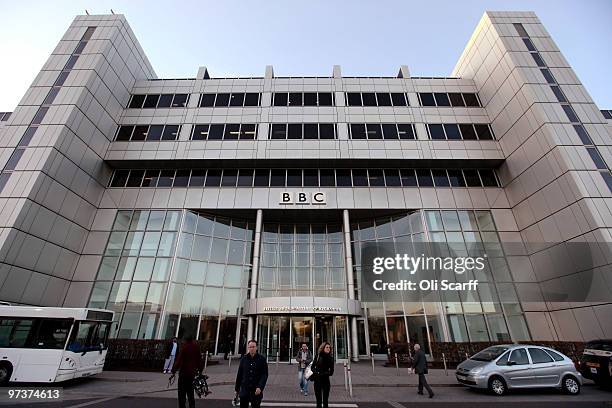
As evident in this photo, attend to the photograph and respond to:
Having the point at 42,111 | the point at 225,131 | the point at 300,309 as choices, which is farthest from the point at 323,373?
the point at 42,111

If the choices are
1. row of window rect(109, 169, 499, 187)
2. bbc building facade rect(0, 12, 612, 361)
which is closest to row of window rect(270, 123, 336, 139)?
bbc building facade rect(0, 12, 612, 361)

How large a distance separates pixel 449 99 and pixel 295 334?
76.0ft

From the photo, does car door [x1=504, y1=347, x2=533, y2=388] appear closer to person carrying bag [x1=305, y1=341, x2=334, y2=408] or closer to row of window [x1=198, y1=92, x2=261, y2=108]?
person carrying bag [x1=305, y1=341, x2=334, y2=408]

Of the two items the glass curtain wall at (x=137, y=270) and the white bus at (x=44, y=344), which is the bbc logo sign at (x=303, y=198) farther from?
the white bus at (x=44, y=344)

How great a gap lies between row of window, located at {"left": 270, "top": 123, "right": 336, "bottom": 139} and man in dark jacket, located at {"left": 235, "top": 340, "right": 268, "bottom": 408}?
2003cm

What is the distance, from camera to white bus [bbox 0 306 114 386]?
33.3ft

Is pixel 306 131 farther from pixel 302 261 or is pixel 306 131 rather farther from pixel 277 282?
pixel 277 282

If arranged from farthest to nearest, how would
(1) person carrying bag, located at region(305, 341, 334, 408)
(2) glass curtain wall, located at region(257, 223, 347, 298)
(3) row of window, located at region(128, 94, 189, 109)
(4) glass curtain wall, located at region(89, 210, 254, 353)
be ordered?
(3) row of window, located at region(128, 94, 189, 109), (2) glass curtain wall, located at region(257, 223, 347, 298), (4) glass curtain wall, located at region(89, 210, 254, 353), (1) person carrying bag, located at region(305, 341, 334, 408)

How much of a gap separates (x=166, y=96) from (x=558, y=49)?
32407mm

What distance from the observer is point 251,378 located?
5418 mm

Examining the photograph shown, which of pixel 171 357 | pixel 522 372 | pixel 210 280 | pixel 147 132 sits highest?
pixel 147 132

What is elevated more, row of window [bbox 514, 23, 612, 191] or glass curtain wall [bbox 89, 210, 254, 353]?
row of window [bbox 514, 23, 612, 191]

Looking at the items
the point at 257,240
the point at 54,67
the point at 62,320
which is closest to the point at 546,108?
the point at 257,240

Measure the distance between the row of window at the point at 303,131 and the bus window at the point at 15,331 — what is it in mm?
18051
